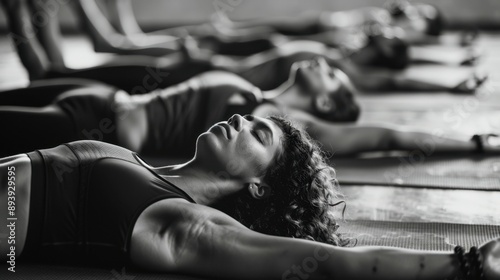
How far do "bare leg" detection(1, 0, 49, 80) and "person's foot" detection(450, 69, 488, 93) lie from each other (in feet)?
9.04

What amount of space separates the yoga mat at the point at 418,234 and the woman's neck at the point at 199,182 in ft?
1.40

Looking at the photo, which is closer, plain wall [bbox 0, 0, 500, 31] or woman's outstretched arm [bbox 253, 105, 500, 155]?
woman's outstretched arm [bbox 253, 105, 500, 155]

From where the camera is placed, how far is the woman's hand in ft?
4.68

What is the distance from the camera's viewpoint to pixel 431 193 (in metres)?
2.46

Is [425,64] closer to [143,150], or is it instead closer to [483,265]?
[143,150]

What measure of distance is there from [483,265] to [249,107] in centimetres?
147

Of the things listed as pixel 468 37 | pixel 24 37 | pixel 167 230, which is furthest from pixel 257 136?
pixel 468 37

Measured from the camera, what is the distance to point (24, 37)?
10.4 ft

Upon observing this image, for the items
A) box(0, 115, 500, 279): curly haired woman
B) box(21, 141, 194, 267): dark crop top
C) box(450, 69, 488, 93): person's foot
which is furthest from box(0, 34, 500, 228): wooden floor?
box(21, 141, 194, 267): dark crop top

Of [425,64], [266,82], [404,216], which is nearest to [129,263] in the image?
[404,216]

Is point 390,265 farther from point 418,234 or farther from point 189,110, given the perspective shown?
point 189,110

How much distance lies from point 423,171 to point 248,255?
58.2 inches

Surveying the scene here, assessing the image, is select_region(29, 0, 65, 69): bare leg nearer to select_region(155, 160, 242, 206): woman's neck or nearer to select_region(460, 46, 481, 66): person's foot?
select_region(155, 160, 242, 206): woman's neck

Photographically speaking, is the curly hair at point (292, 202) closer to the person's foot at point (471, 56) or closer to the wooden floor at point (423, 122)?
the wooden floor at point (423, 122)
